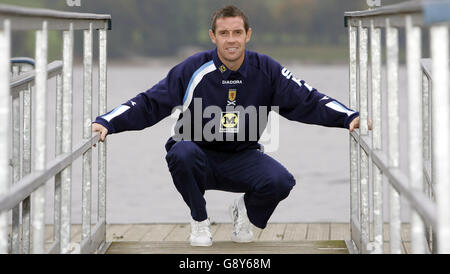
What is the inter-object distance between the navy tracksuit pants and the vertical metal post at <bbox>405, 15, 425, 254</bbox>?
1.92m

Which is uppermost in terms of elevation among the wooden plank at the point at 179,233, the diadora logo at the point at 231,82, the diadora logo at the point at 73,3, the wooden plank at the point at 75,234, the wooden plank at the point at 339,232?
the diadora logo at the point at 73,3

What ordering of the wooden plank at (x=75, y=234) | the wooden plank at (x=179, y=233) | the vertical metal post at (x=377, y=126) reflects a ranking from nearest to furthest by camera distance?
the vertical metal post at (x=377, y=126)
the wooden plank at (x=179, y=233)
the wooden plank at (x=75, y=234)

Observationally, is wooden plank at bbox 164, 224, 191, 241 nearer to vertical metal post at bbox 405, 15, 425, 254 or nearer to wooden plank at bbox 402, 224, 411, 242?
wooden plank at bbox 402, 224, 411, 242

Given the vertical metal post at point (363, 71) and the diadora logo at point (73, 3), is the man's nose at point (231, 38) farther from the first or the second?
the vertical metal post at point (363, 71)

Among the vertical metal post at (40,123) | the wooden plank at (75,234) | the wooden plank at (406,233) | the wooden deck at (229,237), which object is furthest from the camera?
the wooden plank at (75,234)

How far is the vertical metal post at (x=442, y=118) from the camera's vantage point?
209 cm

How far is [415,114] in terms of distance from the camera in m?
2.35

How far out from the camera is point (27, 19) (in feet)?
8.51

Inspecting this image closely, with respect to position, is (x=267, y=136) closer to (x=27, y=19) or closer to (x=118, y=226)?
(x=118, y=226)

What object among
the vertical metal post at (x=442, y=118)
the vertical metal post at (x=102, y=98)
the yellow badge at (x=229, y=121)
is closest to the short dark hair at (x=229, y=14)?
the yellow badge at (x=229, y=121)

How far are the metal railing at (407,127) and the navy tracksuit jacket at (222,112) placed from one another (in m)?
0.33

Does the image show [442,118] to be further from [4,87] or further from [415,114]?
[4,87]

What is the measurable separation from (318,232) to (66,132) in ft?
7.74

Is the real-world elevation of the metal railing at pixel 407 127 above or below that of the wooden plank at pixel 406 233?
above
